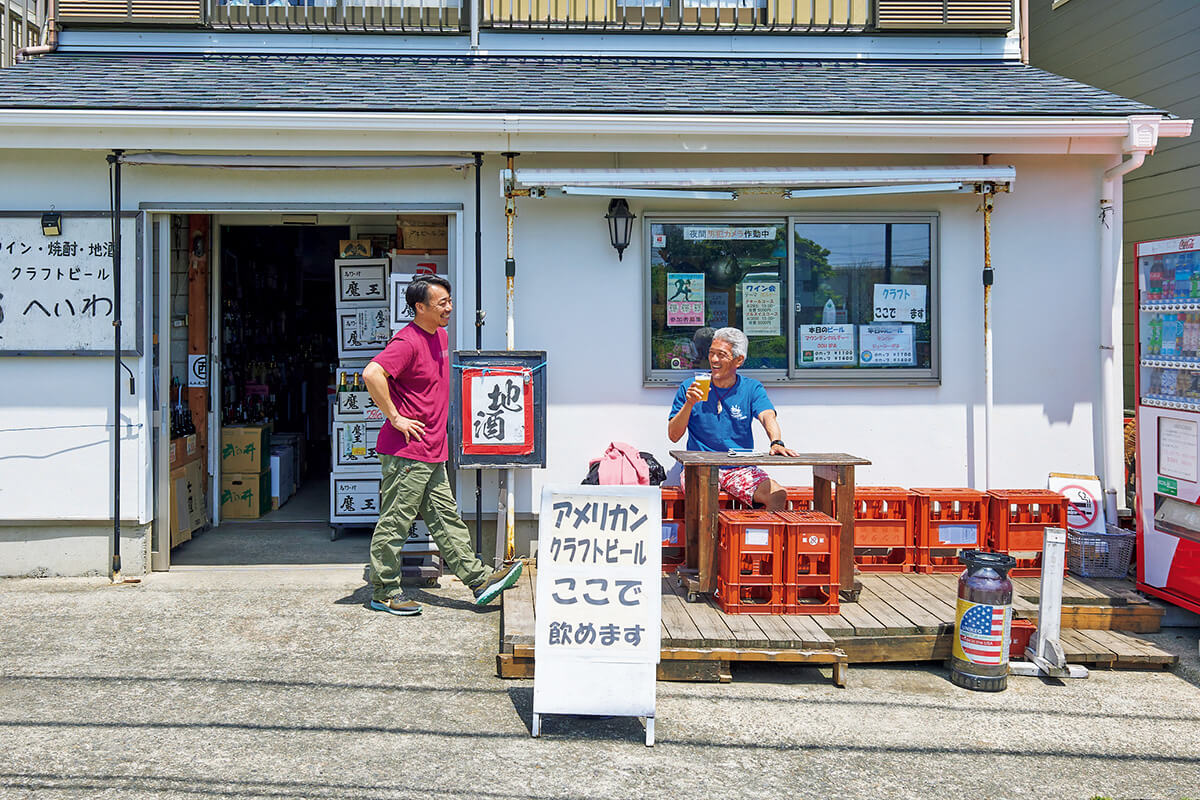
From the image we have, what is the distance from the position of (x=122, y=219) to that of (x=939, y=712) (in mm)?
6028

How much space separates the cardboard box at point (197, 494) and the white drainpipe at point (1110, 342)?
7022mm

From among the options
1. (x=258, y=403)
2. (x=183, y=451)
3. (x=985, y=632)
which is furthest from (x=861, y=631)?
(x=258, y=403)

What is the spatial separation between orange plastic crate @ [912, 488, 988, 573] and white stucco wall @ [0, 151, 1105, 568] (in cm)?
80

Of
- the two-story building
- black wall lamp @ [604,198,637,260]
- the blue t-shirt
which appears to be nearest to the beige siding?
the two-story building

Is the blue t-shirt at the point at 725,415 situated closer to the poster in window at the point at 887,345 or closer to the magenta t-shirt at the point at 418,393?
the poster in window at the point at 887,345

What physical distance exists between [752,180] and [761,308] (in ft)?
3.20

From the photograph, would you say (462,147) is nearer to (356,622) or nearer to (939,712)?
(356,622)

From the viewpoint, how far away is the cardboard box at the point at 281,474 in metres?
9.49

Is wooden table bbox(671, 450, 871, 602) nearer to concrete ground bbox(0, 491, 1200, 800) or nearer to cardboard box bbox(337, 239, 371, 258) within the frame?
concrete ground bbox(0, 491, 1200, 800)

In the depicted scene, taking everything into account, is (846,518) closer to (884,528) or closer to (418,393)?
(884,528)

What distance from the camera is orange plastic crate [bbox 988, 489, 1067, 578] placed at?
6.30m

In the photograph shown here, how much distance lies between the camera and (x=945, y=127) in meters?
6.48

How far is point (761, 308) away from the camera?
7.11 m

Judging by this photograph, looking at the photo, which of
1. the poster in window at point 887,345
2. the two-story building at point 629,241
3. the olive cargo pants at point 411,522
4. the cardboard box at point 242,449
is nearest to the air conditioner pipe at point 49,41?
the two-story building at point 629,241
